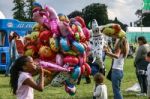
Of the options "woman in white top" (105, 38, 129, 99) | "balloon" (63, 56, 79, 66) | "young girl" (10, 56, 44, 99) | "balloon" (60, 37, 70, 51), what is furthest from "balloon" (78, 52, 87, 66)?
"woman in white top" (105, 38, 129, 99)

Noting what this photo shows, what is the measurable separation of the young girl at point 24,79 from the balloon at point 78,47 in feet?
3.66

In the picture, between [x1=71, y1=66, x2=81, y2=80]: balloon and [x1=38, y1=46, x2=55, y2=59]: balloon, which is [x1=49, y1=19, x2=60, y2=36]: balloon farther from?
[x1=71, y1=66, x2=81, y2=80]: balloon

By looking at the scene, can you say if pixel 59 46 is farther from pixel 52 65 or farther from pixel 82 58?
pixel 82 58

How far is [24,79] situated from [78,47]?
1373 mm

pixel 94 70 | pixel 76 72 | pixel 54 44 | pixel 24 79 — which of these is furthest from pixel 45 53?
pixel 94 70

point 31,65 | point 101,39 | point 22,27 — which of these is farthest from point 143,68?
point 22,27

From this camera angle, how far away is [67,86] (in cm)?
800

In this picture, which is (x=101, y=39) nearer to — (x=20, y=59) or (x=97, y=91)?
(x=97, y=91)

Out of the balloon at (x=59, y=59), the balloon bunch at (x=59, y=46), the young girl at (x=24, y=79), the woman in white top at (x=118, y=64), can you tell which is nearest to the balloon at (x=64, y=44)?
the balloon bunch at (x=59, y=46)

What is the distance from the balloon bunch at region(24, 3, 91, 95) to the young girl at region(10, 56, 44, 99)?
0.98 m

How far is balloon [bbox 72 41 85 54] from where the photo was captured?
7.64 meters

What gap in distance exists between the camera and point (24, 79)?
6.58 meters

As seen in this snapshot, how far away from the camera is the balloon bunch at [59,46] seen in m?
7.68

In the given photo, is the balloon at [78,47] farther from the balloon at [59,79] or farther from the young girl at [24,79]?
the young girl at [24,79]
